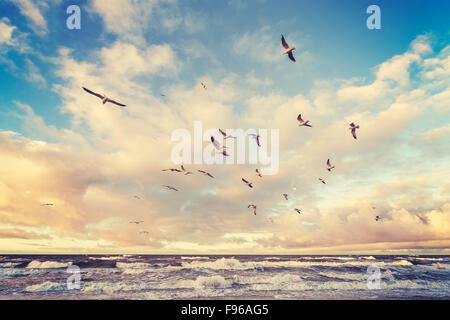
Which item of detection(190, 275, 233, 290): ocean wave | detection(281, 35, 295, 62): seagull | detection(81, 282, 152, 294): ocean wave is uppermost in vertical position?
detection(281, 35, 295, 62): seagull

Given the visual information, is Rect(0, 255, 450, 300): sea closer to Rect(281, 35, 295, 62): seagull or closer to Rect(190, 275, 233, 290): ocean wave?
Rect(190, 275, 233, 290): ocean wave

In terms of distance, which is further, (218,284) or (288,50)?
(218,284)

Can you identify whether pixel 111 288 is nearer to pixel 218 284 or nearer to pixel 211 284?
pixel 211 284

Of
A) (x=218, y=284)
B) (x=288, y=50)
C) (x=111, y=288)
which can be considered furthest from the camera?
(x=218, y=284)

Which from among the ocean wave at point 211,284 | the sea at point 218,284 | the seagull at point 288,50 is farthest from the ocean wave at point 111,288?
the seagull at point 288,50

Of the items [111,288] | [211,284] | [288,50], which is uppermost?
[288,50]

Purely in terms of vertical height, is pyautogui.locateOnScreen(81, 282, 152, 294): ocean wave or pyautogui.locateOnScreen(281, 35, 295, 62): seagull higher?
pyautogui.locateOnScreen(281, 35, 295, 62): seagull

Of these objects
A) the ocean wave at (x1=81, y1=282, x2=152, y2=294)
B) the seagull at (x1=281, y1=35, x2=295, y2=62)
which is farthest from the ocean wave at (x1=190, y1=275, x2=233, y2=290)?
the seagull at (x1=281, y1=35, x2=295, y2=62)

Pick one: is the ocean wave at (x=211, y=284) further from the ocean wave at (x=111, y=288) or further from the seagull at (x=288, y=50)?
the seagull at (x=288, y=50)

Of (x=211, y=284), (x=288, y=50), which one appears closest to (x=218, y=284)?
(x=211, y=284)

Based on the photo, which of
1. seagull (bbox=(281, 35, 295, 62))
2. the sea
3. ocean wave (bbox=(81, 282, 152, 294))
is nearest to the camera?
seagull (bbox=(281, 35, 295, 62))

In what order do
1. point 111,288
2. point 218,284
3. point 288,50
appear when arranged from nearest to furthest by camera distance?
point 288,50 < point 111,288 < point 218,284
